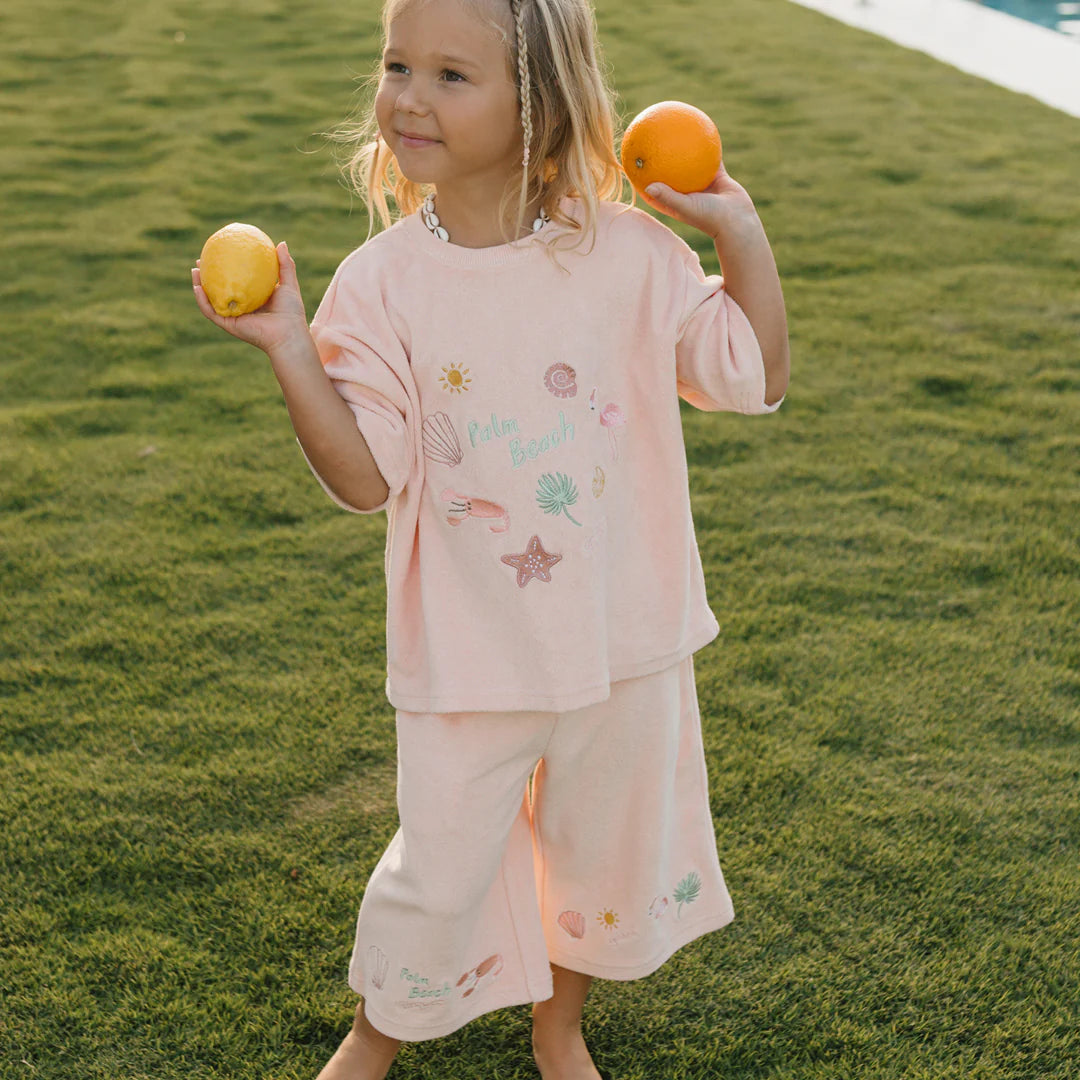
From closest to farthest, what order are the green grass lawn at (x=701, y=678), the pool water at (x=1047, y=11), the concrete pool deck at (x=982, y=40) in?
the green grass lawn at (x=701, y=678) < the concrete pool deck at (x=982, y=40) < the pool water at (x=1047, y=11)

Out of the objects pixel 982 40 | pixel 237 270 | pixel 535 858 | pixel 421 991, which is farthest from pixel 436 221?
pixel 982 40

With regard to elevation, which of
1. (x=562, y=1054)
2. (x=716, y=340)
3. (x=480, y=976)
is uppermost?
(x=716, y=340)

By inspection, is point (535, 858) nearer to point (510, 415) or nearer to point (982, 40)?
point (510, 415)

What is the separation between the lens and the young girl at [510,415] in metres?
1.58

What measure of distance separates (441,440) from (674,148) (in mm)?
486

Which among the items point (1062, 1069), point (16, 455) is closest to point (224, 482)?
point (16, 455)

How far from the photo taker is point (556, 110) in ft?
5.35

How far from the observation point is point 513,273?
164cm

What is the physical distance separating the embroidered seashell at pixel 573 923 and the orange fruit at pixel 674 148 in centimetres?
109

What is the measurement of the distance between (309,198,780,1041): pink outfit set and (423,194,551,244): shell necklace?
0.04 feet

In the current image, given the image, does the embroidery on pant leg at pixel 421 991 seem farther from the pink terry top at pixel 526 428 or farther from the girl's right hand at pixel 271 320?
the girl's right hand at pixel 271 320

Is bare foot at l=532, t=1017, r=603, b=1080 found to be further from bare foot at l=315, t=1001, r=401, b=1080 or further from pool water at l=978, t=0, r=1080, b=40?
pool water at l=978, t=0, r=1080, b=40

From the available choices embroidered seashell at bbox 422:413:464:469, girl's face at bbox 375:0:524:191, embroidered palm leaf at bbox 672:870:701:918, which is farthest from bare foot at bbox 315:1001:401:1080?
girl's face at bbox 375:0:524:191

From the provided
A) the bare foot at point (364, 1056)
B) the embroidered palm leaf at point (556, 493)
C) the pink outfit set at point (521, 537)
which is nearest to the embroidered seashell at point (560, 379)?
the pink outfit set at point (521, 537)
